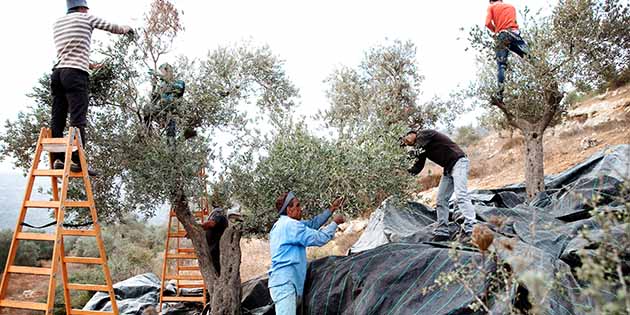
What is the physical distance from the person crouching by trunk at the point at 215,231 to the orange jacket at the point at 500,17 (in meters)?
6.65

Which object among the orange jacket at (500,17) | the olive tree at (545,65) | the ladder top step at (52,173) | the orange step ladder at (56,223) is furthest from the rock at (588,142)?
the ladder top step at (52,173)

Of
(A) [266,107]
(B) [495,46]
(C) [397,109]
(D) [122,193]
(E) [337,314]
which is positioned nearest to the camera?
(E) [337,314]

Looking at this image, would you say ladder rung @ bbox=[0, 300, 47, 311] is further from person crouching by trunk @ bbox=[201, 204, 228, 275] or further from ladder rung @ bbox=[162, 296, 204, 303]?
ladder rung @ bbox=[162, 296, 204, 303]

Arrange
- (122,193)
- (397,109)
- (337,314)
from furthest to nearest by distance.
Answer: (397,109) < (122,193) < (337,314)

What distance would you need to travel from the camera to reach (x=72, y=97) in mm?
6961

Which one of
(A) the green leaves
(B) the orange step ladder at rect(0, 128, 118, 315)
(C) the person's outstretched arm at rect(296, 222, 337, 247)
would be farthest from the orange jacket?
(B) the orange step ladder at rect(0, 128, 118, 315)

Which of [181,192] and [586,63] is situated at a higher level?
[586,63]

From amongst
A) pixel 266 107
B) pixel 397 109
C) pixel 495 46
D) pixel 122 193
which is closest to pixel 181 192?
pixel 122 193

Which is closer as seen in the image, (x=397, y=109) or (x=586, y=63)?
(x=586, y=63)

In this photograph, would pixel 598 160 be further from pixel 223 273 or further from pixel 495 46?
pixel 223 273

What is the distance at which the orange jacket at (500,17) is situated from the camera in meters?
10.5

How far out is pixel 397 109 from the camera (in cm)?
1510

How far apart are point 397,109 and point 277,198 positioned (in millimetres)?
8166

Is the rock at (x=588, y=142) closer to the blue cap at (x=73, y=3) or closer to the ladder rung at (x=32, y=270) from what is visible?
the blue cap at (x=73, y=3)
